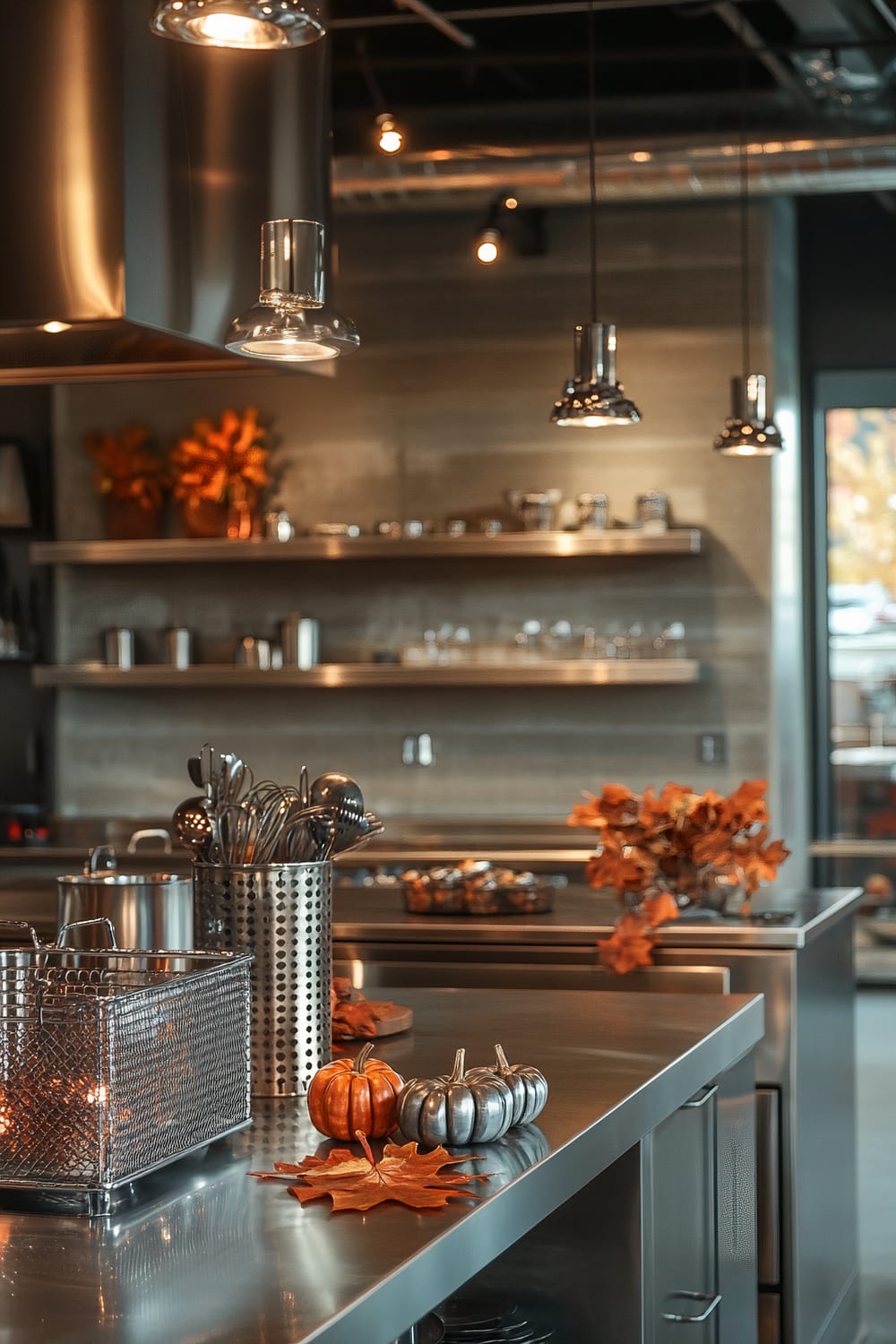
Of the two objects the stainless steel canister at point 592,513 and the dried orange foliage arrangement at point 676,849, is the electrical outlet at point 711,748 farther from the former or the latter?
the dried orange foliage arrangement at point 676,849

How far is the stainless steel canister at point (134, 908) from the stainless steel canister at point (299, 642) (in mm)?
4791

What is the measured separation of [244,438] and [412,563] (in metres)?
0.85

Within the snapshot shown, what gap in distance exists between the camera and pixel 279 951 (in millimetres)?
2137

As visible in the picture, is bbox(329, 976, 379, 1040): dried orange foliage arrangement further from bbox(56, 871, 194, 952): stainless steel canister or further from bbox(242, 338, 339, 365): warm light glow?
bbox(242, 338, 339, 365): warm light glow

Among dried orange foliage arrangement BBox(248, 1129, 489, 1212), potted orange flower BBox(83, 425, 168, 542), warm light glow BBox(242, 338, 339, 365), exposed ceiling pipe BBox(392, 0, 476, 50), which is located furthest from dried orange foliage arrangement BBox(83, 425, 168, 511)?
dried orange foliage arrangement BBox(248, 1129, 489, 1212)

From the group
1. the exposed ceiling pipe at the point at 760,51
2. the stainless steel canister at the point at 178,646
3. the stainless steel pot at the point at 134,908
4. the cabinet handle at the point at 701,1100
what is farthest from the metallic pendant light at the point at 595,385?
the stainless steel canister at the point at 178,646

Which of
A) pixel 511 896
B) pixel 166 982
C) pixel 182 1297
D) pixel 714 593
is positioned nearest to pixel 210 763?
pixel 166 982

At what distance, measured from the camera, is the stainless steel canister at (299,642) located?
7.15 metres

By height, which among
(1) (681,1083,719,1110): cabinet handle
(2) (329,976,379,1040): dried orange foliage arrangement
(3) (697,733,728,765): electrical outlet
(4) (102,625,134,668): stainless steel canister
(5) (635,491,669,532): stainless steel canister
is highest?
(5) (635,491,669,532): stainless steel canister

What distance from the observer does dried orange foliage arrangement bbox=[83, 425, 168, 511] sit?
7.33m

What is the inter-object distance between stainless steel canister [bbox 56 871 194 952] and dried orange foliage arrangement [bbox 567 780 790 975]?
1535 mm

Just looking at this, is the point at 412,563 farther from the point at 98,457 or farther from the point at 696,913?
the point at 696,913

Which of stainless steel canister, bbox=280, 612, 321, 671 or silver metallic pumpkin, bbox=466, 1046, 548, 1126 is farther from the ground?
stainless steel canister, bbox=280, 612, 321, 671

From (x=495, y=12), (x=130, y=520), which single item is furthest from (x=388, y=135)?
(x=130, y=520)
